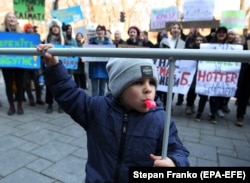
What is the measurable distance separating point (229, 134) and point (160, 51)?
12.6 feet

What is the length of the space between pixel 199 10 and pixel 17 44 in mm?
3786

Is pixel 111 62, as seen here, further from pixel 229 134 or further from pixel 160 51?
pixel 229 134

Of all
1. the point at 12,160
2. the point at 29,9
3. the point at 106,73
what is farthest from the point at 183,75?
the point at 29,9

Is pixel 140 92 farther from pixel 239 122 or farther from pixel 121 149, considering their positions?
pixel 239 122

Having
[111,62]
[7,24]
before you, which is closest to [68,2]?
[7,24]

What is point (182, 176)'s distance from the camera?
107 cm

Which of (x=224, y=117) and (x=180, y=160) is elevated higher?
(x=180, y=160)

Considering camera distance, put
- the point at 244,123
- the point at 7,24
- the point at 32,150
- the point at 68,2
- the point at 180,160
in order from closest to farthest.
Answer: the point at 180,160 < the point at 32,150 < the point at 7,24 < the point at 244,123 < the point at 68,2

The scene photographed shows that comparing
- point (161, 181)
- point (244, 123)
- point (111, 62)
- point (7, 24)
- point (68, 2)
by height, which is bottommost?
point (244, 123)

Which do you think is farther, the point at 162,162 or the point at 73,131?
the point at 73,131

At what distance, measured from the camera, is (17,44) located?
16.2 ft

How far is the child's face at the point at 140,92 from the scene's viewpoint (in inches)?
51.8

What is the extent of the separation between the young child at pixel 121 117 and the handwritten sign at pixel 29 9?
542 centimetres

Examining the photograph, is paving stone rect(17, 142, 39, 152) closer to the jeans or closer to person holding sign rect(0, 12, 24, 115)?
person holding sign rect(0, 12, 24, 115)
